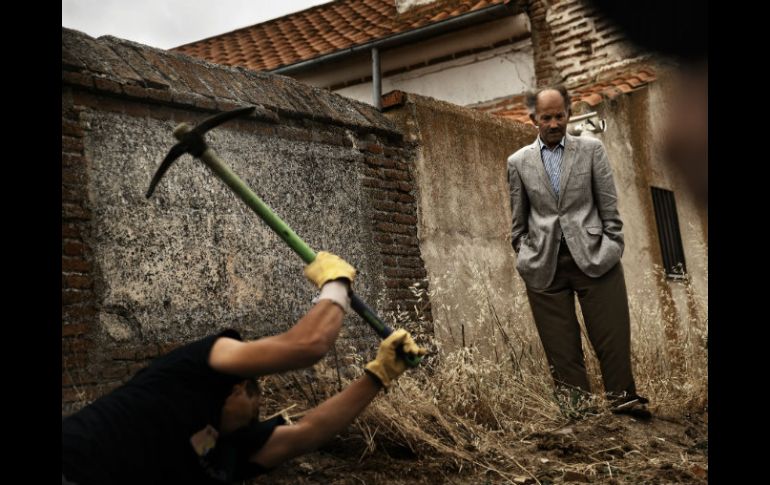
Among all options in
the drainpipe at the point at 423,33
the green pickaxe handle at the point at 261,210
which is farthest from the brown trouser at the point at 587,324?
the drainpipe at the point at 423,33

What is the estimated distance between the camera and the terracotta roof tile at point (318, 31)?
1263cm

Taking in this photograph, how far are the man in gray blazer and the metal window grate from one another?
15.4 ft

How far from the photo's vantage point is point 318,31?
47.5ft

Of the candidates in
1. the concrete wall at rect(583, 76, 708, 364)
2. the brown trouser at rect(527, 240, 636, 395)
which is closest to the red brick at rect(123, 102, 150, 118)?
the brown trouser at rect(527, 240, 636, 395)

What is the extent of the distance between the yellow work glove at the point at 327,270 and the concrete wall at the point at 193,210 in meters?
1.58

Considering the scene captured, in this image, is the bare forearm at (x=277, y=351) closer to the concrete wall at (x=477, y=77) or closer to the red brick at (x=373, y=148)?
the red brick at (x=373, y=148)

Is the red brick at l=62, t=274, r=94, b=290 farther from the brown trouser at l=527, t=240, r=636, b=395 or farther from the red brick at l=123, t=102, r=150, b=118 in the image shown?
the brown trouser at l=527, t=240, r=636, b=395

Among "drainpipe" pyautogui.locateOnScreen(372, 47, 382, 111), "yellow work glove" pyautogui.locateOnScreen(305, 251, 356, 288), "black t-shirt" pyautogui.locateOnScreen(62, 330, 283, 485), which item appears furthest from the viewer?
"drainpipe" pyautogui.locateOnScreen(372, 47, 382, 111)

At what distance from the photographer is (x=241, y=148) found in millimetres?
5277

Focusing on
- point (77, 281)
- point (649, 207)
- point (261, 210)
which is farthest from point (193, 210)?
point (649, 207)

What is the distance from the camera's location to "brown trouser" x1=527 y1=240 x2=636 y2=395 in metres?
5.17

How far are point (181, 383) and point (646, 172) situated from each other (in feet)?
25.7

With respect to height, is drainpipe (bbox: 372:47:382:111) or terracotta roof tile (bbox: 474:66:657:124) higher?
drainpipe (bbox: 372:47:382:111)

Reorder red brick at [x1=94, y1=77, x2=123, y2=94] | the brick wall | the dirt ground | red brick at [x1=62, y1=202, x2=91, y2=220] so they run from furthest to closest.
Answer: the brick wall → red brick at [x1=94, y1=77, x2=123, y2=94] → red brick at [x1=62, y1=202, x2=91, y2=220] → the dirt ground
